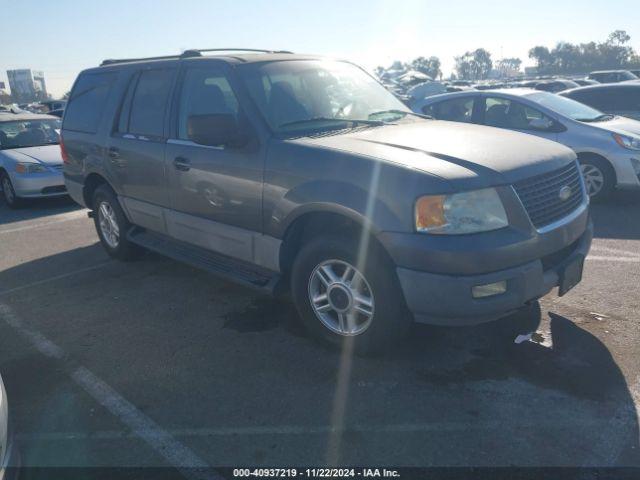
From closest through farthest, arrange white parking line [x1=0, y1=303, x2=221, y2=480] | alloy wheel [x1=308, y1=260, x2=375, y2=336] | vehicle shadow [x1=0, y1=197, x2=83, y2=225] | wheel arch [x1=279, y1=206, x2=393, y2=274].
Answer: white parking line [x1=0, y1=303, x2=221, y2=480] → wheel arch [x1=279, y1=206, x2=393, y2=274] → alloy wheel [x1=308, y1=260, x2=375, y2=336] → vehicle shadow [x1=0, y1=197, x2=83, y2=225]

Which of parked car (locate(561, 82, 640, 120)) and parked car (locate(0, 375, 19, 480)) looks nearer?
parked car (locate(0, 375, 19, 480))

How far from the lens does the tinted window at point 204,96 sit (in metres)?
4.21

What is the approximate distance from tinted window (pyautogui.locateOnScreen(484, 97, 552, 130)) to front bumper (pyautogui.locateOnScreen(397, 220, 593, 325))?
502cm

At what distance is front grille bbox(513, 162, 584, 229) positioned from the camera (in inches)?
126

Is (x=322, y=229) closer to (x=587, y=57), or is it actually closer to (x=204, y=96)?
(x=204, y=96)

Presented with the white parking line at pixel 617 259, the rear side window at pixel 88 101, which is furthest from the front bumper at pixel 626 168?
the rear side window at pixel 88 101

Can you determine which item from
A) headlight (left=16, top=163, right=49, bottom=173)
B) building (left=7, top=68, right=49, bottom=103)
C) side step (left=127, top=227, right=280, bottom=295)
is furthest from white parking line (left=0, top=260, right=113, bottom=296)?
building (left=7, top=68, right=49, bottom=103)

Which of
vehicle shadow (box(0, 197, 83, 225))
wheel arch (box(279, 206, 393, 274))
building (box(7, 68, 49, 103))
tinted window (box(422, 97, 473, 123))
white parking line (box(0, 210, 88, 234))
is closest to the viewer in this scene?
wheel arch (box(279, 206, 393, 274))

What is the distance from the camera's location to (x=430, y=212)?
118 inches

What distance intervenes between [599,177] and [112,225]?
624 cm

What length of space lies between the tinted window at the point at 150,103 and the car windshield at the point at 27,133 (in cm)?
608

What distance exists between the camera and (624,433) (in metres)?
2.71

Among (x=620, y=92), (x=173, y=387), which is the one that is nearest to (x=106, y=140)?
(x=173, y=387)

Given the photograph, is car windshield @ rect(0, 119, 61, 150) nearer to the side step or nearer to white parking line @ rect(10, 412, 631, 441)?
the side step
